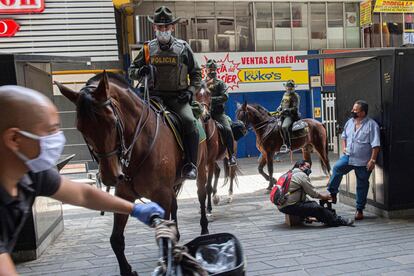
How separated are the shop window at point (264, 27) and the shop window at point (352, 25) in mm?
3657

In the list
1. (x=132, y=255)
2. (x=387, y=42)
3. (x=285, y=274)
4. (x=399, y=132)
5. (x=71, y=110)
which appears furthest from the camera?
(x=387, y=42)

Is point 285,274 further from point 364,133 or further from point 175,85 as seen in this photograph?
point 364,133

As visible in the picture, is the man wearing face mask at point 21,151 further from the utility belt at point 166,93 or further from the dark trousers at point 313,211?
the dark trousers at point 313,211

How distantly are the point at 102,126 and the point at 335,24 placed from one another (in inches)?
714

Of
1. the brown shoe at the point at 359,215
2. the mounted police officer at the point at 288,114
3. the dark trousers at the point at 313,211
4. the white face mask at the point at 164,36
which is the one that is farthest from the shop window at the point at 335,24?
the white face mask at the point at 164,36

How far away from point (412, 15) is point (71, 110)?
16.0 m

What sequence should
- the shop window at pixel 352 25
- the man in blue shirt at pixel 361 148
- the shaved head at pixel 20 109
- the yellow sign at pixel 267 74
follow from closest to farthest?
the shaved head at pixel 20 109, the man in blue shirt at pixel 361 148, the yellow sign at pixel 267 74, the shop window at pixel 352 25

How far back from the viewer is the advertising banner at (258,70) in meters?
18.7

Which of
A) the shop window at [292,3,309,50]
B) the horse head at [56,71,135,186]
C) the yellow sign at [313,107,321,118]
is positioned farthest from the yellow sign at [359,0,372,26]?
the horse head at [56,71,135,186]

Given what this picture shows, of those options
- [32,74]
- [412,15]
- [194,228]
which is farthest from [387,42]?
[32,74]

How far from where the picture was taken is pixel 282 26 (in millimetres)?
19781

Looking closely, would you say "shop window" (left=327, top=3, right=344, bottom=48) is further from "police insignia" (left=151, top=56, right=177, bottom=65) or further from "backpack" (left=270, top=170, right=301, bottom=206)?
"police insignia" (left=151, top=56, right=177, bottom=65)

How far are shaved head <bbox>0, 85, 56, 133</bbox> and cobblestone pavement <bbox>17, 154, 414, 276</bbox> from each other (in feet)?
13.1

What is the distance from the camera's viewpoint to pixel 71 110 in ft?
54.6
